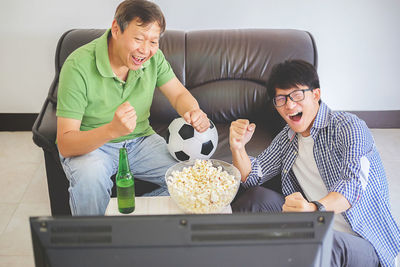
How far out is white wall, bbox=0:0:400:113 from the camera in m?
3.12

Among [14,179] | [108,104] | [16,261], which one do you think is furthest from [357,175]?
[14,179]

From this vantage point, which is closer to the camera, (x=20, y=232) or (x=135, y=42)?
(x=135, y=42)

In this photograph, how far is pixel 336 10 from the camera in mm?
3154

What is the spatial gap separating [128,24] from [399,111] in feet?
8.34

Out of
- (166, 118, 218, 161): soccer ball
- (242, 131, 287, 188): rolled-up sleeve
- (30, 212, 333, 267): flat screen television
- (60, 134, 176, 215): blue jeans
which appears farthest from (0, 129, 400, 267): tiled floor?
(30, 212, 333, 267): flat screen television

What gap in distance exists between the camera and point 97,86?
1876 mm

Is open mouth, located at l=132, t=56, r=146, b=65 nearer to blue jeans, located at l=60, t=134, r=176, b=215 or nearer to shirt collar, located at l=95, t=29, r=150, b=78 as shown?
shirt collar, located at l=95, t=29, r=150, b=78

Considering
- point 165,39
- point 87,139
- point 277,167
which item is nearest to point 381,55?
point 165,39

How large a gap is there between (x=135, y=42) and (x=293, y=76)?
0.65m

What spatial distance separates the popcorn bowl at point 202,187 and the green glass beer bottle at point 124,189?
0.45 feet

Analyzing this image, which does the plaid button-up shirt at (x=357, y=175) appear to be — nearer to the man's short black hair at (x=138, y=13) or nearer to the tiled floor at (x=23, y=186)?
the man's short black hair at (x=138, y=13)

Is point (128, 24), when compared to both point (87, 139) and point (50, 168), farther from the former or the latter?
point (50, 168)

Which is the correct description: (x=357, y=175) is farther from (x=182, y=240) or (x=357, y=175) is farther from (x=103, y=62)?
(x=103, y=62)

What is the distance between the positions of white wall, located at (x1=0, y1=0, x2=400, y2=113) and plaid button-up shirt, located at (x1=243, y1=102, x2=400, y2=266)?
171 centimetres
